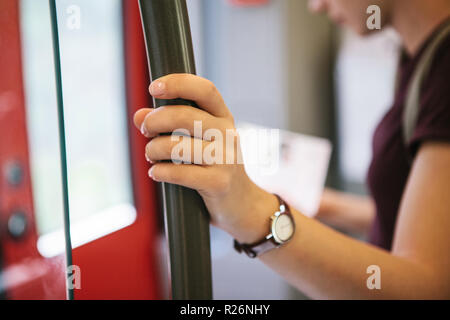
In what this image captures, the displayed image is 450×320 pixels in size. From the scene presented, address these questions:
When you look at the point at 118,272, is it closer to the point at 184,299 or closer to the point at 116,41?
the point at 184,299

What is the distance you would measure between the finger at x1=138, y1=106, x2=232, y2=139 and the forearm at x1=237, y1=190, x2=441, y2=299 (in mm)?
227

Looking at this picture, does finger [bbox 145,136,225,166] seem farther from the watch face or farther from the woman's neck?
the woman's neck

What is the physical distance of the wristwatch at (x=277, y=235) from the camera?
1.69ft

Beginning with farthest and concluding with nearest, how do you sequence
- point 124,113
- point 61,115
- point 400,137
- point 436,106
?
1. point 124,113
2. point 400,137
3. point 436,106
4. point 61,115

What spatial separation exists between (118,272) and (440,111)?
0.54 metres

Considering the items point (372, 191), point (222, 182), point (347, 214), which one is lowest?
point (347, 214)

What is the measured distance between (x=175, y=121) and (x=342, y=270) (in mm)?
346

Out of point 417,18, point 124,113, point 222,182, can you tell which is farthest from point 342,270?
point 124,113

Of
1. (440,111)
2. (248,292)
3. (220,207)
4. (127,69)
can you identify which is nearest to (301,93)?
(127,69)

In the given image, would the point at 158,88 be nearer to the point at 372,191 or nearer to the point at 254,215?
the point at 254,215

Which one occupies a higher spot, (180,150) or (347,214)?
(180,150)

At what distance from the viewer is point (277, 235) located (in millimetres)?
517

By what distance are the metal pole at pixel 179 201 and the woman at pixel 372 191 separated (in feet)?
0.05

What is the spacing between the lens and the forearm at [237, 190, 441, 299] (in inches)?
22.0
